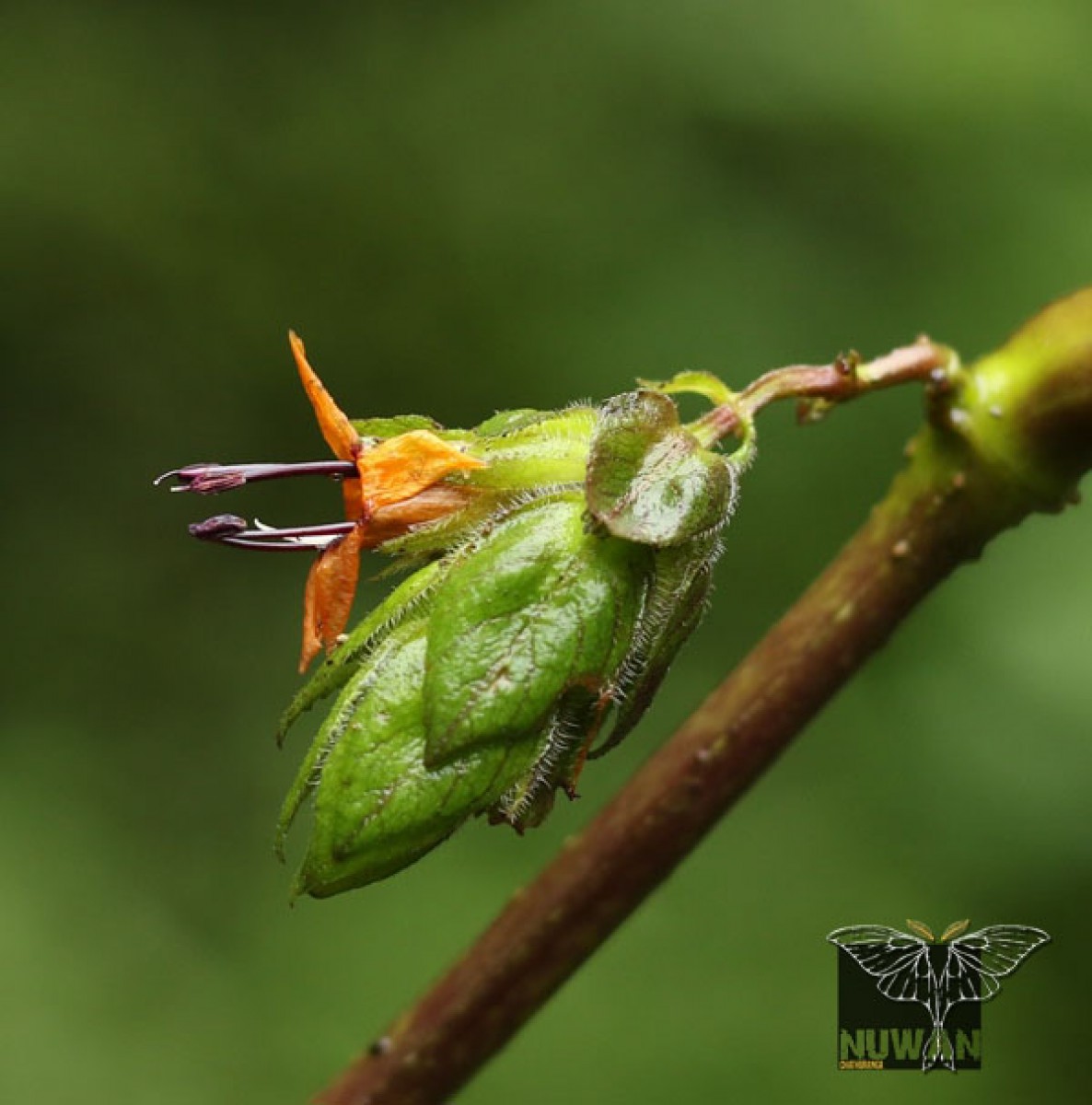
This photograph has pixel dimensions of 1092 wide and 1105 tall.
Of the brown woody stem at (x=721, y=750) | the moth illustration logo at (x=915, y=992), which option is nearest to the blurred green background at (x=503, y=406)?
the moth illustration logo at (x=915, y=992)

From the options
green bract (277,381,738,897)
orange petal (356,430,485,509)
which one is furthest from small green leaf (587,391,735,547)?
orange petal (356,430,485,509)

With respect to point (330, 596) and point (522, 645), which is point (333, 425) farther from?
point (522, 645)

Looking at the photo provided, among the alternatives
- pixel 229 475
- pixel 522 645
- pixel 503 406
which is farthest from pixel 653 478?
pixel 503 406

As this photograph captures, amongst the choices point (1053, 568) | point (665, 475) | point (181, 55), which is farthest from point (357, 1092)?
point (181, 55)

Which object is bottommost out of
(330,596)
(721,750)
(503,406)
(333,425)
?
(721,750)

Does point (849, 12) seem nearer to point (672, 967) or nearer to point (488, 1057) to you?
point (672, 967)

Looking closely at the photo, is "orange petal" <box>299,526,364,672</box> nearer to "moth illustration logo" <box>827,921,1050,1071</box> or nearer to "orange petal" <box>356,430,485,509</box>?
"orange petal" <box>356,430,485,509</box>

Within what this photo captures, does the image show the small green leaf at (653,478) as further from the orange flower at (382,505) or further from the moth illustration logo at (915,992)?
the moth illustration logo at (915,992)
